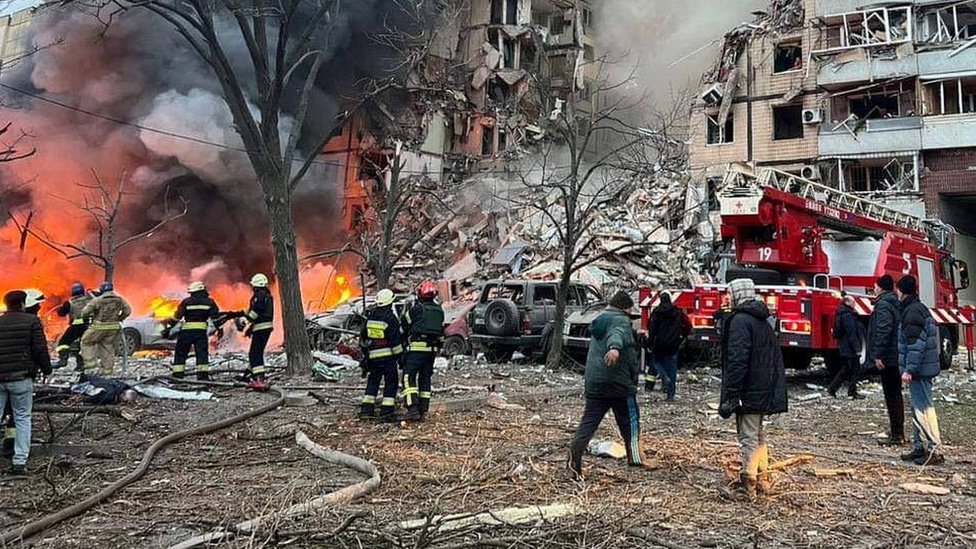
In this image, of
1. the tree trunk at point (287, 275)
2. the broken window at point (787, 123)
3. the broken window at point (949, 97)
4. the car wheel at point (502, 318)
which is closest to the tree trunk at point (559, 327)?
the car wheel at point (502, 318)

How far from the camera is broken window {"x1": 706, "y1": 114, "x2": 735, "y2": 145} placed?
31.0 meters

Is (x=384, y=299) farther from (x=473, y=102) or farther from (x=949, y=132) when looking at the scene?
(x=473, y=102)

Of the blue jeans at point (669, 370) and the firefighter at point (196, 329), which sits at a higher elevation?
the firefighter at point (196, 329)

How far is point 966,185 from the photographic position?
997 inches

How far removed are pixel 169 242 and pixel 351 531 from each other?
21365mm

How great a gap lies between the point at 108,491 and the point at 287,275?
6.77 metres

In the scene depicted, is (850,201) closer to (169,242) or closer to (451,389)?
(451,389)

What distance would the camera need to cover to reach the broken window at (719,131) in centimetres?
3098

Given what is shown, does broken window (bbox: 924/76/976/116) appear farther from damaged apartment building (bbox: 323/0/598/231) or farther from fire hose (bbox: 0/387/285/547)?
fire hose (bbox: 0/387/285/547)

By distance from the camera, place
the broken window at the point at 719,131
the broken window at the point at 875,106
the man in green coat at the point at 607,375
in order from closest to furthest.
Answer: the man in green coat at the point at 607,375, the broken window at the point at 875,106, the broken window at the point at 719,131

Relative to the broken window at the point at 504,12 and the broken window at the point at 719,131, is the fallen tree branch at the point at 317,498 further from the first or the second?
the broken window at the point at 504,12

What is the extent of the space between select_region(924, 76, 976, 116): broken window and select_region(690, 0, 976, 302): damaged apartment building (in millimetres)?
37

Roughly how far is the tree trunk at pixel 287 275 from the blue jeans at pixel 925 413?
27.3 feet

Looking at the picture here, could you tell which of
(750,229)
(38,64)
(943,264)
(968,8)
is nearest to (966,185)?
(968,8)
